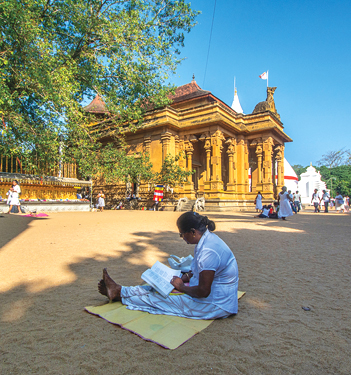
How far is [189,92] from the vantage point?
2302 centimetres

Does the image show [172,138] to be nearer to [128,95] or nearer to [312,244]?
[128,95]

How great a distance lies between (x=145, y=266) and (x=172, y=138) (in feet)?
53.1

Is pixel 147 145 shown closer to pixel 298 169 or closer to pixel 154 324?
pixel 154 324

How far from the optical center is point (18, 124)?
35.0 ft

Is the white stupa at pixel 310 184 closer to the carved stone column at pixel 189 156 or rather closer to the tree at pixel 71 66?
the carved stone column at pixel 189 156

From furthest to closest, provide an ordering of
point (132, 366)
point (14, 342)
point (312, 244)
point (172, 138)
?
point (172, 138)
point (312, 244)
point (14, 342)
point (132, 366)

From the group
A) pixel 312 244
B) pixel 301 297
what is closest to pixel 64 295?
pixel 301 297

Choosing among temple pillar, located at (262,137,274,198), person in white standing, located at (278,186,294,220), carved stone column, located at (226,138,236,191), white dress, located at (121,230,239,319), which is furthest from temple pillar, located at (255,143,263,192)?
white dress, located at (121,230,239,319)

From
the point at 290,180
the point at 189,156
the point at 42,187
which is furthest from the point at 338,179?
the point at 42,187

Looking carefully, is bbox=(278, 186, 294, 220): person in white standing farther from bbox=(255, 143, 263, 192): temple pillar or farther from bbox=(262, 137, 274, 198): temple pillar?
bbox=(255, 143, 263, 192): temple pillar

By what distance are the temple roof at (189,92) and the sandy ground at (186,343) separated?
19.2m

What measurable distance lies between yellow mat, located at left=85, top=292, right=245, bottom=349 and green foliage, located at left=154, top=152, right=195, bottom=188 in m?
15.4

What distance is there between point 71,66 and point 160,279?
12.1m

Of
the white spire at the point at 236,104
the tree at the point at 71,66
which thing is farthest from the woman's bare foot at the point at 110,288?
the white spire at the point at 236,104
